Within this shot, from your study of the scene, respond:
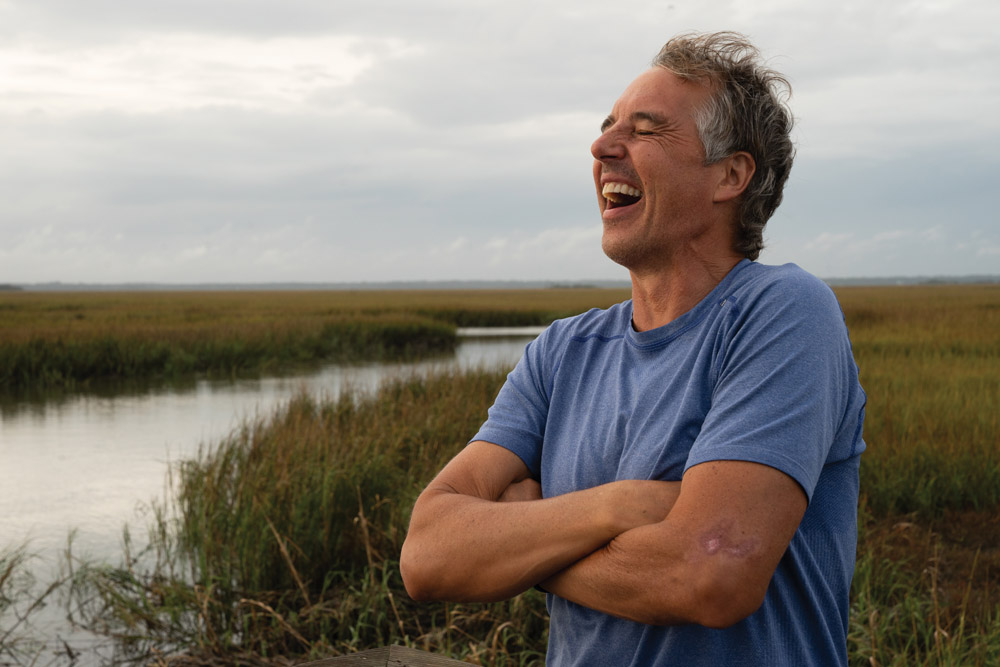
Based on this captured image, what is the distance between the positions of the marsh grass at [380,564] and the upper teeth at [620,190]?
6.23 feet

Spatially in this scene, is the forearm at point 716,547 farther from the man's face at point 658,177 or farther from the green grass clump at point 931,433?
the green grass clump at point 931,433

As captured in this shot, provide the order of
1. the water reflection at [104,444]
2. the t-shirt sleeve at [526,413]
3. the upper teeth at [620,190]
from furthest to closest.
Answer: the water reflection at [104,444] < the t-shirt sleeve at [526,413] < the upper teeth at [620,190]

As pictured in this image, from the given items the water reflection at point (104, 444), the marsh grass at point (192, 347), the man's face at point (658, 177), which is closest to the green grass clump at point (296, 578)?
the water reflection at point (104, 444)

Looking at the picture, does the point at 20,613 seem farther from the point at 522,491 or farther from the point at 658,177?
the point at 658,177

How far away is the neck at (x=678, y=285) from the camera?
1561 millimetres

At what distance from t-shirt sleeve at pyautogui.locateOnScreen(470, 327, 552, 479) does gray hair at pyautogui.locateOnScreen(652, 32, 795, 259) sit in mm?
464

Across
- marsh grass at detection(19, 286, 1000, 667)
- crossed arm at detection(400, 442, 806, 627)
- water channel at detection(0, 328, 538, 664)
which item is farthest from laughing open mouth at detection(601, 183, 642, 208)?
water channel at detection(0, 328, 538, 664)

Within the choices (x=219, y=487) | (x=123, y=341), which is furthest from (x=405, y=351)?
(x=219, y=487)

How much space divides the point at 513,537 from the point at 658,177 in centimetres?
70

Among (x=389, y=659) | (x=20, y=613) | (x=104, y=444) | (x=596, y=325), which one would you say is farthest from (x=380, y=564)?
(x=104, y=444)

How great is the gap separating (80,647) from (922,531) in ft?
15.5

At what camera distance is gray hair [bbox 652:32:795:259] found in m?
1.55

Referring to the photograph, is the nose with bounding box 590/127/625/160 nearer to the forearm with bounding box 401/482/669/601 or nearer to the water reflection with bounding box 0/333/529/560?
the forearm with bounding box 401/482/669/601

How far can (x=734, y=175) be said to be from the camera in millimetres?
1590
